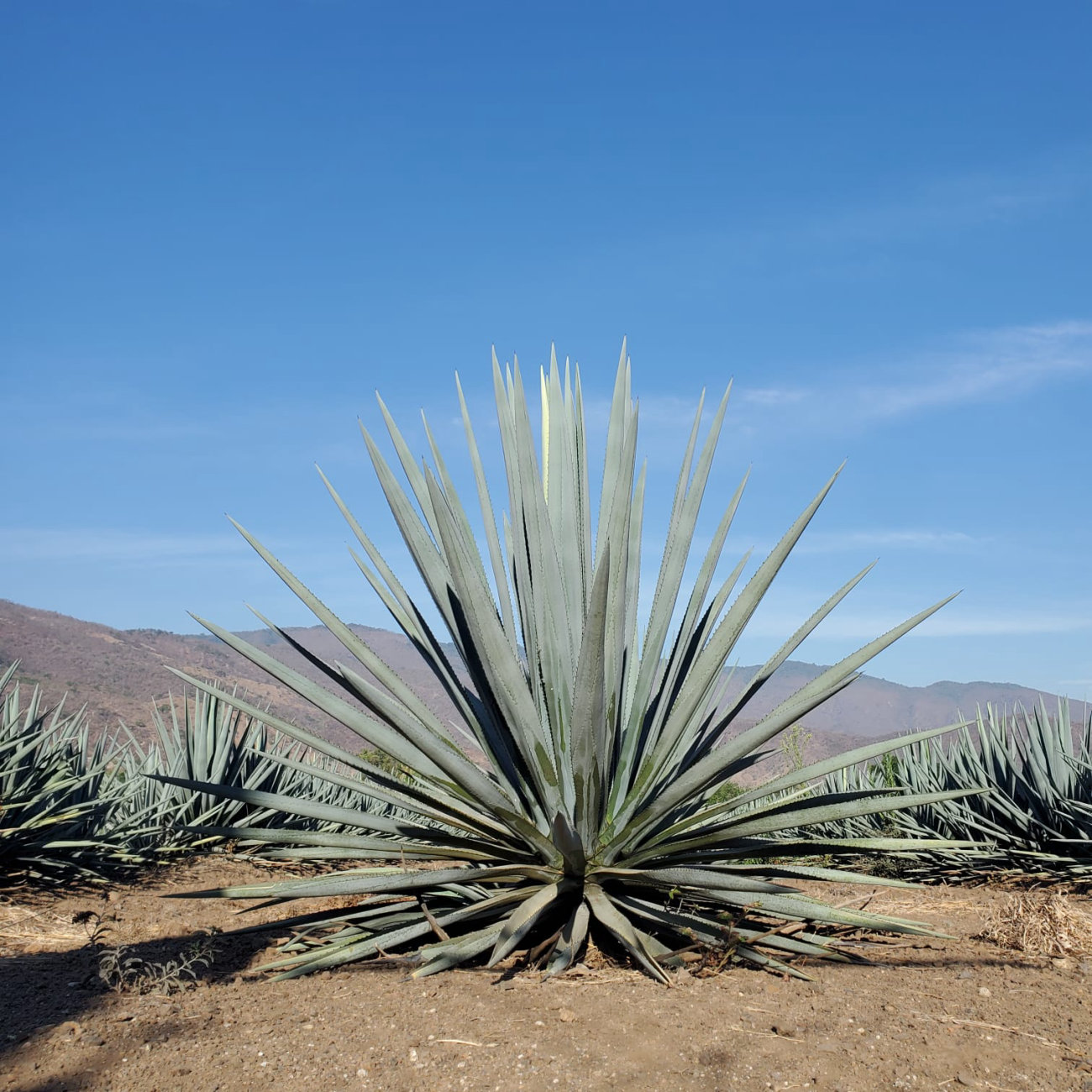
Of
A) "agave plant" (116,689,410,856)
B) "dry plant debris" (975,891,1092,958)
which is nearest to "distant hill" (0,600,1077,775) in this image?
"agave plant" (116,689,410,856)

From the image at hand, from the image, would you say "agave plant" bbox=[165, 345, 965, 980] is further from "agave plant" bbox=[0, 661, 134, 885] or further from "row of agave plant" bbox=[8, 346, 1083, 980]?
"agave plant" bbox=[0, 661, 134, 885]

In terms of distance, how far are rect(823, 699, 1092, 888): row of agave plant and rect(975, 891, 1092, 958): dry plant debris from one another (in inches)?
45.5

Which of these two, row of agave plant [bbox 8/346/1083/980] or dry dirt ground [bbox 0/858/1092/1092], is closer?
dry dirt ground [bbox 0/858/1092/1092]

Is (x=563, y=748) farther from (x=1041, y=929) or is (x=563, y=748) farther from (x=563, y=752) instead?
(x=1041, y=929)

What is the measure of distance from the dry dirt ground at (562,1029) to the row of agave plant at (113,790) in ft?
2.66

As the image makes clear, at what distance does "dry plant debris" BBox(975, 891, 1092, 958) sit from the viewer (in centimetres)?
353

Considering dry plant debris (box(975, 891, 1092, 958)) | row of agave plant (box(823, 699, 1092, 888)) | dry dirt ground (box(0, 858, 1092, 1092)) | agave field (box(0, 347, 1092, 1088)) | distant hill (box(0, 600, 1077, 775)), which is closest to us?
dry dirt ground (box(0, 858, 1092, 1092))

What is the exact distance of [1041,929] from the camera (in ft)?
11.8

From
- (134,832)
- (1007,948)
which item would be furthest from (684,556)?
(134,832)

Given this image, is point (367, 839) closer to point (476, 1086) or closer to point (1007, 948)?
point (476, 1086)

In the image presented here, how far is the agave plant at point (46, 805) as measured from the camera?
4.84 m

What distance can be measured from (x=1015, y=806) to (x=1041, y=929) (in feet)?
6.85

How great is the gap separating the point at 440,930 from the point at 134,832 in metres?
3.10

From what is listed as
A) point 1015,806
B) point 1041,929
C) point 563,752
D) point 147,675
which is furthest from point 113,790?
point 147,675
